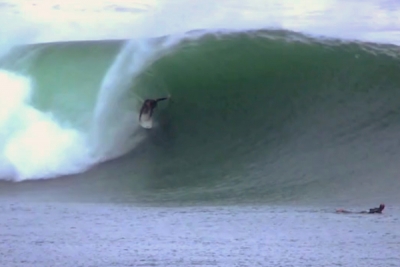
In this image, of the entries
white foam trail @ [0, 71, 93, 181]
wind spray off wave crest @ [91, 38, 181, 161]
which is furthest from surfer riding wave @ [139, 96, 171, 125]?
white foam trail @ [0, 71, 93, 181]

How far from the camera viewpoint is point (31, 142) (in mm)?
12383

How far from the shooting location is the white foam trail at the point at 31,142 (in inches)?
459

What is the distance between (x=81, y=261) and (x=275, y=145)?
19.1 feet

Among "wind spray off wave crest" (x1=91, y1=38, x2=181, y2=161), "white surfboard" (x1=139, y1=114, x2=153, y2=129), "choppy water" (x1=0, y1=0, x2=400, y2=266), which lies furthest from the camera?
"white surfboard" (x1=139, y1=114, x2=153, y2=129)

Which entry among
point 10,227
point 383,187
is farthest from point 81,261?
point 383,187

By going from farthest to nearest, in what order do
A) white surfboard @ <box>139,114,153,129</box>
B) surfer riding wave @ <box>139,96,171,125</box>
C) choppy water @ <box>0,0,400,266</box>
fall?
surfer riding wave @ <box>139,96,171,125</box> → white surfboard @ <box>139,114,153,129</box> → choppy water @ <box>0,0,400,266</box>

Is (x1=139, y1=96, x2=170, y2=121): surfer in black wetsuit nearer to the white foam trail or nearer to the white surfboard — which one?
the white surfboard

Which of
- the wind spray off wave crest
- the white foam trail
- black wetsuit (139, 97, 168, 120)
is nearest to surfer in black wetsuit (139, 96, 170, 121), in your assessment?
black wetsuit (139, 97, 168, 120)

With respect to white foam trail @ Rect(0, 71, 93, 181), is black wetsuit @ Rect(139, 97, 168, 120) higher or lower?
higher

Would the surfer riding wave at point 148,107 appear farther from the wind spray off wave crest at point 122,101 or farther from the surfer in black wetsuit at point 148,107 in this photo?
the wind spray off wave crest at point 122,101

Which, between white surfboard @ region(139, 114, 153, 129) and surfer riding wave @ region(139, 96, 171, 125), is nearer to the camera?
white surfboard @ region(139, 114, 153, 129)

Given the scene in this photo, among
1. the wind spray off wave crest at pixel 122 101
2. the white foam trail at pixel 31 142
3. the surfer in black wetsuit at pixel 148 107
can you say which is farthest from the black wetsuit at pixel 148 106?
the white foam trail at pixel 31 142

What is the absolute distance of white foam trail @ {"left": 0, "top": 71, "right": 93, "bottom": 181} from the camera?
11656mm

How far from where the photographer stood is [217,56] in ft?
47.9
